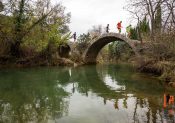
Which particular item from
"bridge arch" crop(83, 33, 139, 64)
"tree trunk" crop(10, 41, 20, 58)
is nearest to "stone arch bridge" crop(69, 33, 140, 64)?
"bridge arch" crop(83, 33, 139, 64)

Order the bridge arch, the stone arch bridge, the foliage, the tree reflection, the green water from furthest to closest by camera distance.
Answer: the bridge arch < the stone arch bridge < the foliage < the tree reflection < the green water

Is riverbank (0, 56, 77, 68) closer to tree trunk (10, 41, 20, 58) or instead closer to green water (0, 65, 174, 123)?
tree trunk (10, 41, 20, 58)

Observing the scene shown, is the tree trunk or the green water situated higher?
the tree trunk

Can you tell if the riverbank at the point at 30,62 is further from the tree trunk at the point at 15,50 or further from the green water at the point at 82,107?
the green water at the point at 82,107

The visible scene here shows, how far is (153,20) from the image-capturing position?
824 inches

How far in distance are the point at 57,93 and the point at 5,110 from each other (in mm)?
3608

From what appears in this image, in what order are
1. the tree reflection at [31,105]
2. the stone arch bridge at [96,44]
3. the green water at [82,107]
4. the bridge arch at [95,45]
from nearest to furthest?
the green water at [82,107]
the tree reflection at [31,105]
the stone arch bridge at [96,44]
the bridge arch at [95,45]

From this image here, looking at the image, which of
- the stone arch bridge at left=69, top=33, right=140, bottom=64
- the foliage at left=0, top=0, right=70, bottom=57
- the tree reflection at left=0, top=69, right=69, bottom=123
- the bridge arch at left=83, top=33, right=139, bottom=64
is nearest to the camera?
the tree reflection at left=0, top=69, right=69, bottom=123

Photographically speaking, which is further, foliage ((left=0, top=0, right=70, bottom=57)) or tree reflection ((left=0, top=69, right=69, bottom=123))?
foliage ((left=0, top=0, right=70, bottom=57))

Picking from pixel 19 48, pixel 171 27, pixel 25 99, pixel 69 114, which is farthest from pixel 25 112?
pixel 19 48

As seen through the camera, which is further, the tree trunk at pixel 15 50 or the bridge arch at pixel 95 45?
the bridge arch at pixel 95 45

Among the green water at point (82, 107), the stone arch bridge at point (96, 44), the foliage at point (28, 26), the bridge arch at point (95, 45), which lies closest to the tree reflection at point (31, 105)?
the green water at point (82, 107)

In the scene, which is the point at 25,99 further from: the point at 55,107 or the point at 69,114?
the point at 69,114

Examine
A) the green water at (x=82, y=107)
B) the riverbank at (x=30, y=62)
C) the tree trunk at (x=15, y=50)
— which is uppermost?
the tree trunk at (x=15, y=50)
